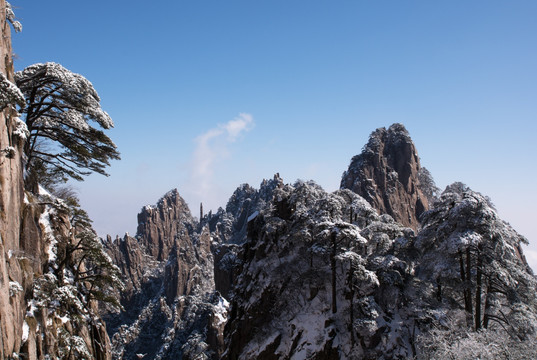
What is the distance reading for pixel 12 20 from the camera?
13.0 meters

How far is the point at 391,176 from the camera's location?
215 ft

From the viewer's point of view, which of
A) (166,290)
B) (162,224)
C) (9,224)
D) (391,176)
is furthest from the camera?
(162,224)

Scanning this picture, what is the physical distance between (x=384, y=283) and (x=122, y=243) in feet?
397

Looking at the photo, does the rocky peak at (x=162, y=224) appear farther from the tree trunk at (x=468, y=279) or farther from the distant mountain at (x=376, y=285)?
the tree trunk at (x=468, y=279)

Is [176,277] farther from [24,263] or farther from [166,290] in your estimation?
[24,263]

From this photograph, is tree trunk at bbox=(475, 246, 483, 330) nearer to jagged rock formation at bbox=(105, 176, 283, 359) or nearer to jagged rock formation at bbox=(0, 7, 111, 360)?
jagged rock formation at bbox=(0, 7, 111, 360)

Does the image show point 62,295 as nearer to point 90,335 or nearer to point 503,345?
point 90,335

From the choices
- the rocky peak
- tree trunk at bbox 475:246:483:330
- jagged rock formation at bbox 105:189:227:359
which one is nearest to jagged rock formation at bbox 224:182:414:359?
tree trunk at bbox 475:246:483:330

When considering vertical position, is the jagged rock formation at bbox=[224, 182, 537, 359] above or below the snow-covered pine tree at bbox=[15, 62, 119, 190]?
below

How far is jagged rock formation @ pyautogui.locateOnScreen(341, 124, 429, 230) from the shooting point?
203 feet

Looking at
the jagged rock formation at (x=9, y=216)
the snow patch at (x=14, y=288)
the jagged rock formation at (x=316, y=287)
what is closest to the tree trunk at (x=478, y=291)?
the jagged rock formation at (x=316, y=287)

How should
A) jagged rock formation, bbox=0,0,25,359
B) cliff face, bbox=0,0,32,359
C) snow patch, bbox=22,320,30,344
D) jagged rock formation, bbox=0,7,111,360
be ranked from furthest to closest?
1. snow patch, bbox=22,320,30,344
2. jagged rock formation, bbox=0,7,111,360
3. cliff face, bbox=0,0,32,359
4. jagged rock formation, bbox=0,0,25,359

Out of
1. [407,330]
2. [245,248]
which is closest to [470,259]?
[407,330]

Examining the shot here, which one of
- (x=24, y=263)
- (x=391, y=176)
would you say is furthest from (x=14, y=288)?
(x=391, y=176)
